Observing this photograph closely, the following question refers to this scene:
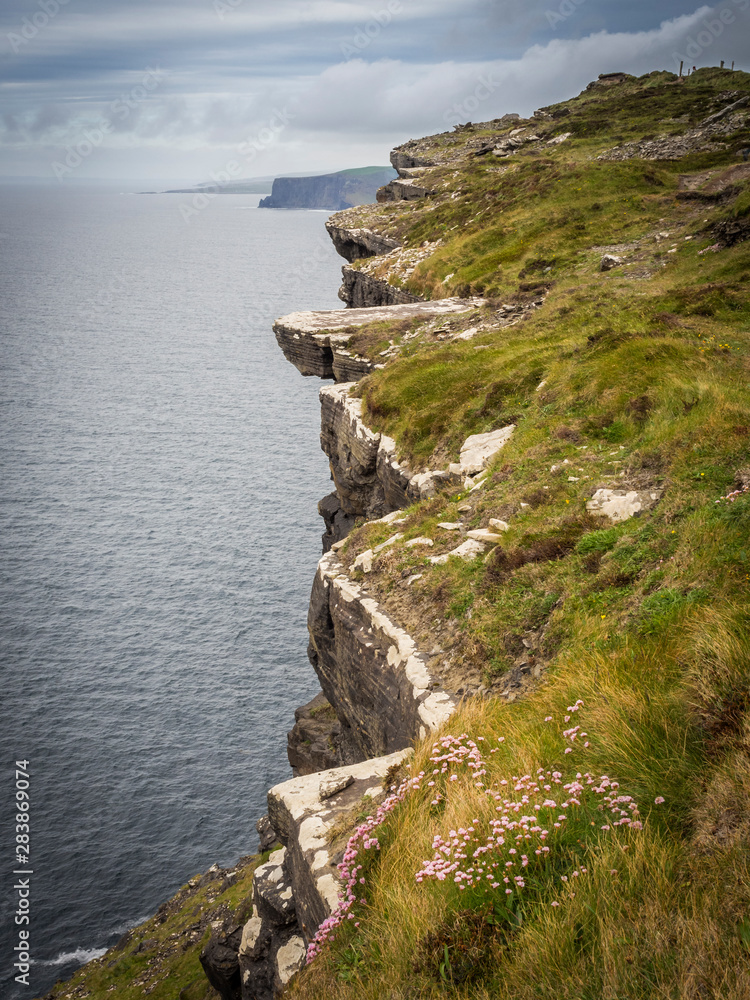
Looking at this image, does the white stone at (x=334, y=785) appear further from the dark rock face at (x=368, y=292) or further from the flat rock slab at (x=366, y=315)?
the dark rock face at (x=368, y=292)

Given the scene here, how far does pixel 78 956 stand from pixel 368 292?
34.7 m

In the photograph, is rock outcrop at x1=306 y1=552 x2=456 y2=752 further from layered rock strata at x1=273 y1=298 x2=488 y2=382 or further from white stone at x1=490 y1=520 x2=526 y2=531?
layered rock strata at x1=273 y1=298 x2=488 y2=382

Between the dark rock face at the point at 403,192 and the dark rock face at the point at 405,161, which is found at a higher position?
the dark rock face at the point at 405,161

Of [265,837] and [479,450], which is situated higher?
[479,450]

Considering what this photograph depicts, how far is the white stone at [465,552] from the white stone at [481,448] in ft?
9.96

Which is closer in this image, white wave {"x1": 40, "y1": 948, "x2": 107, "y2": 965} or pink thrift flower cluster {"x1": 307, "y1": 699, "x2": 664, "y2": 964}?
pink thrift flower cluster {"x1": 307, "y1": 699, "x2": 664, "y2": 964}

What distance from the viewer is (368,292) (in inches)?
A: 1423

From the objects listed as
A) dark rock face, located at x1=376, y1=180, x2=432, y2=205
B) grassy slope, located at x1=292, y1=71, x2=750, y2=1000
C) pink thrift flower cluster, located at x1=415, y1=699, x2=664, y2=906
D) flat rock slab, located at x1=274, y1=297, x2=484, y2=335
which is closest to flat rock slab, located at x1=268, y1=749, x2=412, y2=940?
grassy slope, located at x1=292, y1=71, x2=750, y2=1000

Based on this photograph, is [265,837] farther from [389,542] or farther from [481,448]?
[481,448]

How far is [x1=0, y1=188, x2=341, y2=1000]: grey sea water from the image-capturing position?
34.7 metres

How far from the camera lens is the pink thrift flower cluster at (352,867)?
5.30m

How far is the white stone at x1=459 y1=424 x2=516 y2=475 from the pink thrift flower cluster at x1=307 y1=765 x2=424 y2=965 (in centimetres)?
789

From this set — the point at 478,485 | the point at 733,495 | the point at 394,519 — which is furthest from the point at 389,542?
the point at 733,495

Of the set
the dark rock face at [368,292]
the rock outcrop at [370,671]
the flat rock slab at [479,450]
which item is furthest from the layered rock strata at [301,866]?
the dark rock face at [368,292]
